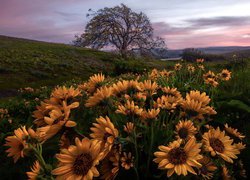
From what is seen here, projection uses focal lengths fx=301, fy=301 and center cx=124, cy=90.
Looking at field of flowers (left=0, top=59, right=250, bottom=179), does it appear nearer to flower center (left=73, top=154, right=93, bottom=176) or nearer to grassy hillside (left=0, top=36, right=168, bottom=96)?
flower center (left=73, top=154, right=93, bottom=176)

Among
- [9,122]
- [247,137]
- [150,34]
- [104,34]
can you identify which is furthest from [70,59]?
[247,137]

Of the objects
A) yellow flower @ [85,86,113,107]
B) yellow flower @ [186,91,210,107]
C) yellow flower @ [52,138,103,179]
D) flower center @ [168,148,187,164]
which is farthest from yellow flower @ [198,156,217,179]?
yellow flower @ [85,86,113,107]

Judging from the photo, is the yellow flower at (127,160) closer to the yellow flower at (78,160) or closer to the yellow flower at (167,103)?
the yellow flower at (78,160)

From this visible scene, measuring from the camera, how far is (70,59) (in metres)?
36.3

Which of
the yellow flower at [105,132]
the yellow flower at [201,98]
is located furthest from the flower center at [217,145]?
the yellow flower at [105,132]

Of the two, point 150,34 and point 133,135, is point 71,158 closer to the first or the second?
point 133,135

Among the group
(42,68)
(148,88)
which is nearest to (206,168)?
(148,88)

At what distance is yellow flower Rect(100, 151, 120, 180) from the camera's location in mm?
2061

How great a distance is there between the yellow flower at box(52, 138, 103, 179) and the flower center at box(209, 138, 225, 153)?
0.84m

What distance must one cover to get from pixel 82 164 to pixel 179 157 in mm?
583

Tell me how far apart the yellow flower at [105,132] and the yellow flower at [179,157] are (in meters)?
0.30

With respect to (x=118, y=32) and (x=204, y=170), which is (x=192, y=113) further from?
(x=118, y=32)

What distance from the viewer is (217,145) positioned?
210cm

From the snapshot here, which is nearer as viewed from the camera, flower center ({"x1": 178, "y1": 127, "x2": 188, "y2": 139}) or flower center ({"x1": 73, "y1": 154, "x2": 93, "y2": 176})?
flower center ({"x1": 73, "y1": 154, "x2": 93, "y2": 176})
